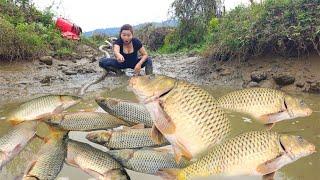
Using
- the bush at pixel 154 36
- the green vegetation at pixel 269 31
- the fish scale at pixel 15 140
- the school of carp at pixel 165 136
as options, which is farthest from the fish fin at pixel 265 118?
the bush at pixel 154 36

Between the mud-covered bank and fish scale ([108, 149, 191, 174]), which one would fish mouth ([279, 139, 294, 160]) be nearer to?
fish scale ([108, 149, 191, 174])

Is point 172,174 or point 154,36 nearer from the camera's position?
point 172,174

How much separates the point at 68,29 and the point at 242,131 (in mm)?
12033

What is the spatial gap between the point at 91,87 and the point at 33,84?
1.27 m

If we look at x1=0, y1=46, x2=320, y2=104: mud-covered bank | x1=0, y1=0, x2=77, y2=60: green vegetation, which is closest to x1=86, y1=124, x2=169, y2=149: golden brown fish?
x1=0, y1=46, x2=320, y2=104: mud-covered bank

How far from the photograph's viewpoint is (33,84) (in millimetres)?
10211

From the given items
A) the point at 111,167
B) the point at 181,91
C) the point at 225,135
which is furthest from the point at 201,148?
the point at 111,167

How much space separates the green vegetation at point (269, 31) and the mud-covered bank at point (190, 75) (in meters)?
0.24

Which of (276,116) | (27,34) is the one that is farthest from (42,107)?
(27,34)

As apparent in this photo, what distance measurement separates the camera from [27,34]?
39.6 feet

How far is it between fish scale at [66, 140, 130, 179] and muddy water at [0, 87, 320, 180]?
714 mm

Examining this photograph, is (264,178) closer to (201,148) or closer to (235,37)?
(201,148)

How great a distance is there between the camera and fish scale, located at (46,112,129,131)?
3102 mm

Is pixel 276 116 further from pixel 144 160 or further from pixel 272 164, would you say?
pixel 144 160
